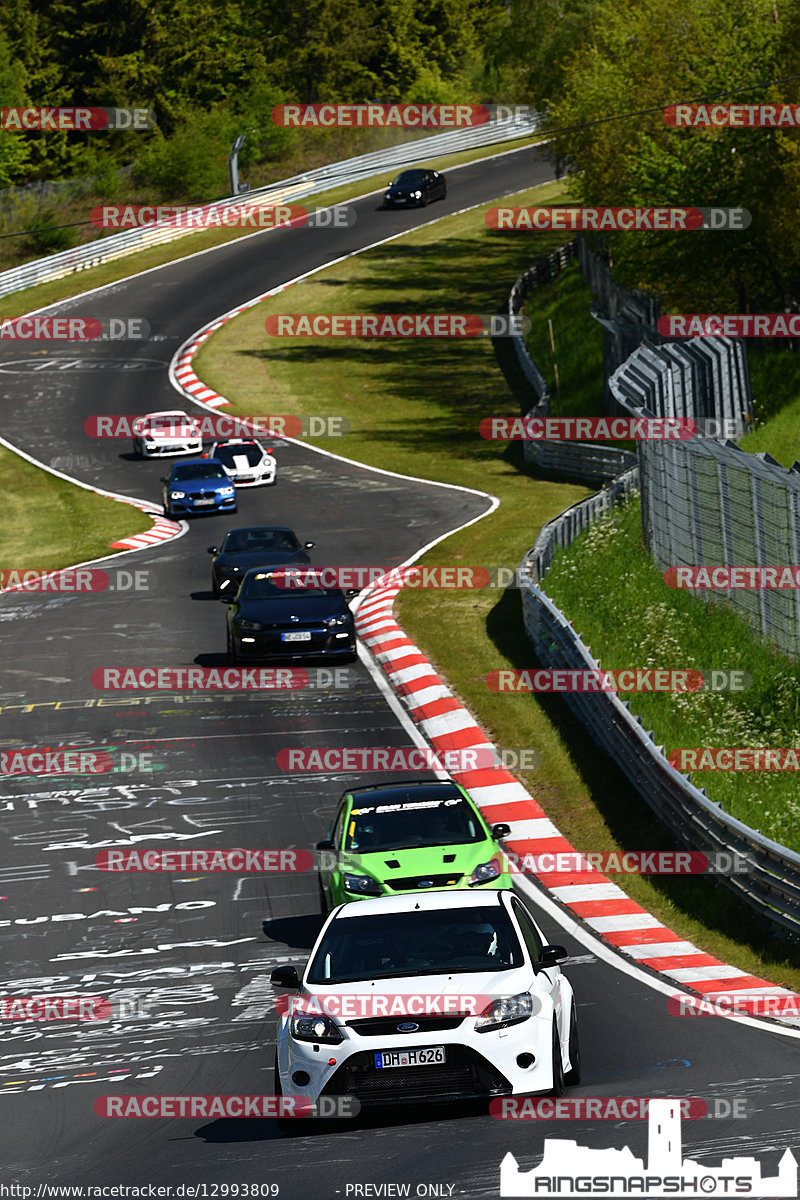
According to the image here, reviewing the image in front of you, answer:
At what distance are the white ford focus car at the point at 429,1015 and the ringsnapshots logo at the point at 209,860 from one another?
21.4 ft

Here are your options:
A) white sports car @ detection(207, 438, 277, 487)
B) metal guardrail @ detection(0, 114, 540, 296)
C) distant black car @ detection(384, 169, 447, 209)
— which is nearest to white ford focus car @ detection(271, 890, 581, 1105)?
white sports car @ detection(207, 438, 277, 487)

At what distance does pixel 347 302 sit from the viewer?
224 feet

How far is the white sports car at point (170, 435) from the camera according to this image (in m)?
48.9

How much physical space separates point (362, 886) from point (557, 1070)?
4.61 m

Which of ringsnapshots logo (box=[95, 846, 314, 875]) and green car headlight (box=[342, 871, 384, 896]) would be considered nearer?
green car headlight (box=[342, 871, 384, 896])

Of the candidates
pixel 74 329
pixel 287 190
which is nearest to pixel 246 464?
pixel 74 329

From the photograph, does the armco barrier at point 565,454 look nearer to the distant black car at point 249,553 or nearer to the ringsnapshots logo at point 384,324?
the ringsnapshots logo at point 384,324

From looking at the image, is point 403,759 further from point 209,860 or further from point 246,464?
point 246,464

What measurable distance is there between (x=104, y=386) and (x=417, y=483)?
747 inches

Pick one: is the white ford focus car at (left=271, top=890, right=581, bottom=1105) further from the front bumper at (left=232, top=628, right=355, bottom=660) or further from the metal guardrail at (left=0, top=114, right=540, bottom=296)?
the metal guardrail at (left=0, top=114, right=540, bottom=296)

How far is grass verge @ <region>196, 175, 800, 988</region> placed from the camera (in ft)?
61.4

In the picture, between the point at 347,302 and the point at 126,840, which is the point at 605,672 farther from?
the point at 347,302

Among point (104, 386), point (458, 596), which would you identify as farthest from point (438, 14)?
point (458, 596)

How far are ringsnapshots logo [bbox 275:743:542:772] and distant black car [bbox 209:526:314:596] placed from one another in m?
8.56
